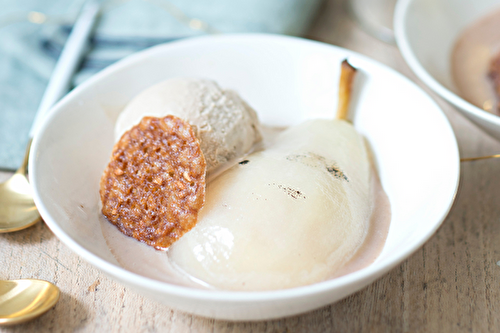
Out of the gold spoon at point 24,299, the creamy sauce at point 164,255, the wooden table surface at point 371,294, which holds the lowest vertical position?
the wooden table surface at point 371,294

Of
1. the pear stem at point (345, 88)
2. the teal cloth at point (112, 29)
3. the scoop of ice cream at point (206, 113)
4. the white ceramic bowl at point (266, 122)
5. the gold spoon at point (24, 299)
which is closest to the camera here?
the white ceramic bowl at point (266, 122)

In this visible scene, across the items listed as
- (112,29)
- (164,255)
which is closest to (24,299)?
(164,255)

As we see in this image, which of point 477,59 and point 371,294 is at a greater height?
point 477,59

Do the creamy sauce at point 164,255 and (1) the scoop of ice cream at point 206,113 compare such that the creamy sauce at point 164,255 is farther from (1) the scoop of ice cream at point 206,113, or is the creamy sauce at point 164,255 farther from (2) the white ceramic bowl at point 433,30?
(2) the white ceramic bowl at point 433,30

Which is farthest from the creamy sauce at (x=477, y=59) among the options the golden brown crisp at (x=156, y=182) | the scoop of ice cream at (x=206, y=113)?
the golden brown crisp at (x=156, y=182)

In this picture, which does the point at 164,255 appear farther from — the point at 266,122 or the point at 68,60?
the point at 68,60

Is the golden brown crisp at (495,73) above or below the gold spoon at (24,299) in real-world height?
above
